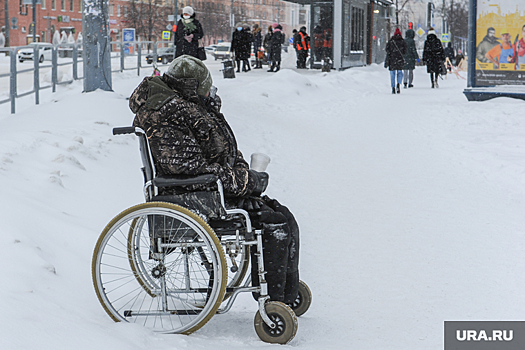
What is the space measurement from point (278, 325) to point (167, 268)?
616 millimetres

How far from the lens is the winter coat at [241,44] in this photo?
886 inches

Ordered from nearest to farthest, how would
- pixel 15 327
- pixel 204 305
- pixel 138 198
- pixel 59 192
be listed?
pixel 15 327 → pixel 204 305 → pixel 59 192 → pixel 138 198

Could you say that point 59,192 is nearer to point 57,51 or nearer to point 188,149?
point 188,149

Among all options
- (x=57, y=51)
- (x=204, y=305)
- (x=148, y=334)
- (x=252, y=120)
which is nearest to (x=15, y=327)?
(x=148, y=334)

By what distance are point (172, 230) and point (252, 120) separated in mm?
8514

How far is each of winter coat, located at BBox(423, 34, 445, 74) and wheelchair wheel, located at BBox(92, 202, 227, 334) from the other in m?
17.2

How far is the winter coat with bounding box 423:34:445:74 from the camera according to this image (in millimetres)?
19734

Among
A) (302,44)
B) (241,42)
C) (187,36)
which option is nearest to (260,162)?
(187,36)

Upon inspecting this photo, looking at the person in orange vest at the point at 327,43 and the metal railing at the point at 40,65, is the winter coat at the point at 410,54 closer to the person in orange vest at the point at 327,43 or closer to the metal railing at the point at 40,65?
the person in orange vest at the point at 327,43

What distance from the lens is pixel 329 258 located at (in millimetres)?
4863

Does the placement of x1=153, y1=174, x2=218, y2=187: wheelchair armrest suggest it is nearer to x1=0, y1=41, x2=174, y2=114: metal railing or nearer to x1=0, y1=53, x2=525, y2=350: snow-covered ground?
x1=0, y1=53, x2=525, y2=350: snow-covered ground

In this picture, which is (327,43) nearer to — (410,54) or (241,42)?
(241,42)

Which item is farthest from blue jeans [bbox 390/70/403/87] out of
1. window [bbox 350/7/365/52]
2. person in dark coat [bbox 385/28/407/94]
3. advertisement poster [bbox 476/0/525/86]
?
window [bbox 350/7/365/52]

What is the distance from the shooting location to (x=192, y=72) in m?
3.47
